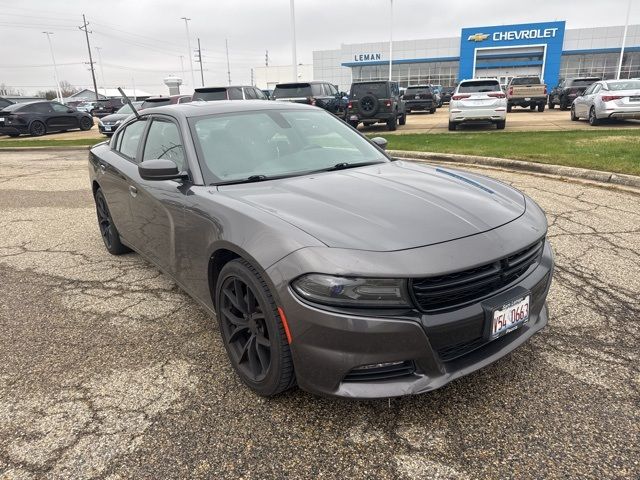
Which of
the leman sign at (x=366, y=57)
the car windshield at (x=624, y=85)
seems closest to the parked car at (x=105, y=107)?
the car windshield at (x=624, y=85)

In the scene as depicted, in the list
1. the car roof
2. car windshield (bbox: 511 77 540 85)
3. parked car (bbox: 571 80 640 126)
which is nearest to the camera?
the car roof

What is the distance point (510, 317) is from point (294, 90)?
1582 cm

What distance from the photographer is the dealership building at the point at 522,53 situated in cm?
5734

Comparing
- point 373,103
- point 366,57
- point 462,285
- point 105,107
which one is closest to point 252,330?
point 462,285

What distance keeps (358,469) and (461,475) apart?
424 mm

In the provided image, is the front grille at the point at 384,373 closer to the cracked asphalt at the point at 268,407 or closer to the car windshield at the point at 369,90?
the cracked asphalt at the point at 268,407

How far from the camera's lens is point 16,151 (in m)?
16.1

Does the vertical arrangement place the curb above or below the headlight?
below

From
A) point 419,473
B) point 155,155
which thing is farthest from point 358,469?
point 155,155

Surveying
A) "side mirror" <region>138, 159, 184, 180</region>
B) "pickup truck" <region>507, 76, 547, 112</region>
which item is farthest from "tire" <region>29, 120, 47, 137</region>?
"pickup truck" <region>507, 76, 547, 112</region>

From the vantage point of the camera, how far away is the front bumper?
2.01 m

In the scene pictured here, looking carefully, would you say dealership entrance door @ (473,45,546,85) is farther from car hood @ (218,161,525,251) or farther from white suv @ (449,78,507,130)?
car hood @ (218,161,525,251)

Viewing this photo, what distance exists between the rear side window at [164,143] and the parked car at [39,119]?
20702mm

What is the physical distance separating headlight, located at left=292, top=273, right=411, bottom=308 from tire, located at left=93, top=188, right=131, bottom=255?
3306 mm
